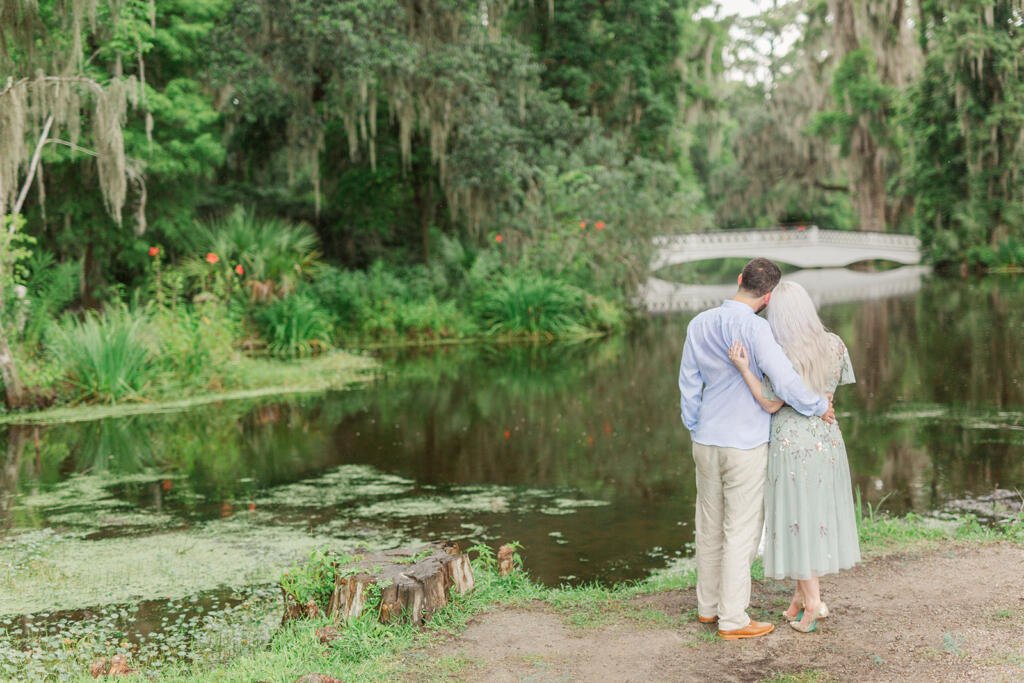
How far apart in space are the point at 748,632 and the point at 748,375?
1.24 meters

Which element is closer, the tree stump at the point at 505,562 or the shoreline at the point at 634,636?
the shoreline at the point at 634,636

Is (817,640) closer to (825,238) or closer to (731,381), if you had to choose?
(731,381)

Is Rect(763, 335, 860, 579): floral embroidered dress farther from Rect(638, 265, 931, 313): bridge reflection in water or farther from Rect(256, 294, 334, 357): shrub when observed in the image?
Rect(638, 265, 931, 313): bridge reflection in water

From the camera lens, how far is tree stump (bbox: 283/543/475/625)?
530 centimetres

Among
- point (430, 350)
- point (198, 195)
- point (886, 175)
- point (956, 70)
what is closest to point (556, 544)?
point (430, 350)

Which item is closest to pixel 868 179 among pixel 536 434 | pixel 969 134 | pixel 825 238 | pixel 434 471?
pixel 825 238

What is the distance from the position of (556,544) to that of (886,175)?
50.4m

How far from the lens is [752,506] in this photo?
4969mm

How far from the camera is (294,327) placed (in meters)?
18.4

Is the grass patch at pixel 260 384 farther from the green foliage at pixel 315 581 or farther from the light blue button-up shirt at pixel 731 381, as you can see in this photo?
the light blue button-up shirt at pixel 731 381

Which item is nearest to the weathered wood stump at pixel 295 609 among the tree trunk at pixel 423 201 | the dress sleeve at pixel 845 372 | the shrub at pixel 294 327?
the dress sleeve at pixel 845 372

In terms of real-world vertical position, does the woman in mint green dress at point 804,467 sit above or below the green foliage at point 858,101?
below

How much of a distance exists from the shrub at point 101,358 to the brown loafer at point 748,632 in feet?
34.7

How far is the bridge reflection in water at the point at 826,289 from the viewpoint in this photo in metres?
31.7
